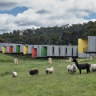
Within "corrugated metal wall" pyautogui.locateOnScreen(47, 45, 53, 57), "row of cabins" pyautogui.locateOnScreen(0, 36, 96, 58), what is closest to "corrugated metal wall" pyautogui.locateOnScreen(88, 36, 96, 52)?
"row of cabins" pyautogui.locateOnScreen(0, 36, 96, 58)

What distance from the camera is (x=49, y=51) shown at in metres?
75.1

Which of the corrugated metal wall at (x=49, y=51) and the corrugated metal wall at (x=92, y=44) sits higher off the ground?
the corrugated metal wall at (x=92, y=44)

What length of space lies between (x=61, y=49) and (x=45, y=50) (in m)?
10.1

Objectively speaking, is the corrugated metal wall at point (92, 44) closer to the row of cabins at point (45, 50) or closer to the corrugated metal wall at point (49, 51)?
the row of cabins at point (45, 50)

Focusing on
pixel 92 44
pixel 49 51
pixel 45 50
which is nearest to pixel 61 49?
pixel 49 51

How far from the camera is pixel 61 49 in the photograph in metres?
71.8

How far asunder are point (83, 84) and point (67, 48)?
2143 inches

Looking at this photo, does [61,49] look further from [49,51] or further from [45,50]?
[45,50]

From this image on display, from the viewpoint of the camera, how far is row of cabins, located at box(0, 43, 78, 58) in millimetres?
70000

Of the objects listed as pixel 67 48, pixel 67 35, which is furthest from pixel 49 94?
pixel 67 35

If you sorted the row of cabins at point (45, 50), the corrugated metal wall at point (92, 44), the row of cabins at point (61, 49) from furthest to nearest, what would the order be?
the row of cabins at point (45, 50), the row of cabins at point (61, 49), the corrugated metal wall at point (92, 44)

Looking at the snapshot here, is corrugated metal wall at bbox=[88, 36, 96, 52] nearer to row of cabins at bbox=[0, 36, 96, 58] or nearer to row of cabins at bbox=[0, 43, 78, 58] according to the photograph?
row of cabins at bbox=[0, 36, 96, 58]

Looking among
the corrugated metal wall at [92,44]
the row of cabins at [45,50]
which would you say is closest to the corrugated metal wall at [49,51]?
the row of cabins at [45,50]

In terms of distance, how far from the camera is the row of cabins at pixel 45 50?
70.0m
